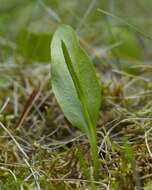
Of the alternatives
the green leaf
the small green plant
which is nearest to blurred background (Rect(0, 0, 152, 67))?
the green leaf

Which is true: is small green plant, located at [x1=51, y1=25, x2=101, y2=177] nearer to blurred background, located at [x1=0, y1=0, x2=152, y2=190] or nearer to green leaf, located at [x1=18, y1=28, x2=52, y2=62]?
blurred background, located at [x1=0, y1=0, x2=152, y2=190]

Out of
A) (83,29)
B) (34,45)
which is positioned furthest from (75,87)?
(83,29)

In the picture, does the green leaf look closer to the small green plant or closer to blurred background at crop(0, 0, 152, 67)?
blurred background at crop(0, 0, 152, 67)

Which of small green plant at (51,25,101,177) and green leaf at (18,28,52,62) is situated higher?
small green plant at (51,25,101,177)

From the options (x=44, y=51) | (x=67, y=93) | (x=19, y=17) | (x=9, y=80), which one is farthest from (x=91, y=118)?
(x=19, y=17)

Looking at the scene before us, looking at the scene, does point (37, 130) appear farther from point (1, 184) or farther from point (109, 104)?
point (1, 184)

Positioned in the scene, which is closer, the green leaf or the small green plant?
the small green plant
